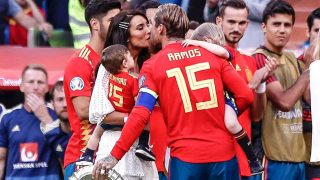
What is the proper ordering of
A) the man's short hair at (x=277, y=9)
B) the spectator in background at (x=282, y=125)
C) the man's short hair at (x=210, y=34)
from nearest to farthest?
the man's short hair at (x=210, y=34), the spectator in background at (x=282, y=125), the man's short hair at (x=277, y=9)

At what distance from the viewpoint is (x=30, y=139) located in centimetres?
1206

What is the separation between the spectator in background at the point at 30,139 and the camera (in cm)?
1205

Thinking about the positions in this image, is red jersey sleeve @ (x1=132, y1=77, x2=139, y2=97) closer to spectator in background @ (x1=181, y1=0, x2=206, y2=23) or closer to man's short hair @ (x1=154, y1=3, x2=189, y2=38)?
man's short hair @ (x1=154, y1=3, x2=189, y2=38)

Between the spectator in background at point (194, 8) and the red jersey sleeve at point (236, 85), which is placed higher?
the spectator in background at point (194, 8)

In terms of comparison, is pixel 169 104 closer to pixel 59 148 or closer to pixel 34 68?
pixel 59 148

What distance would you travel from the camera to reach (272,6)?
11.2 m

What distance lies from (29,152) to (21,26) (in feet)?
8.79

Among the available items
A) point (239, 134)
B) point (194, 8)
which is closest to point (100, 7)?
point (239, 134)

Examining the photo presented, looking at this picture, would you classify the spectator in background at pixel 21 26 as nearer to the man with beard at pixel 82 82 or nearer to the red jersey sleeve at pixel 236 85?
the man with beard at pixel 82 82

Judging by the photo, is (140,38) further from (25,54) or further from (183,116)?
(25,54)

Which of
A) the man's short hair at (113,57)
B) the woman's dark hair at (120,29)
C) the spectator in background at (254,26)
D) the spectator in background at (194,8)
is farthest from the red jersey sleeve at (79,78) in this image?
the spectator in background at (194,8)

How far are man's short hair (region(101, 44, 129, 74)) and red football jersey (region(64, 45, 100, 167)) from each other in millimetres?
687

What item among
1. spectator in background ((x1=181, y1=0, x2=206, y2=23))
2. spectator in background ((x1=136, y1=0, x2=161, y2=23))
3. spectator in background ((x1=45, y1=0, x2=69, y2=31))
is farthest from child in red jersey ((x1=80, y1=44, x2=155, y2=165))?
spectator in background ((x1=45, y1=0, x2=69, y2=31))

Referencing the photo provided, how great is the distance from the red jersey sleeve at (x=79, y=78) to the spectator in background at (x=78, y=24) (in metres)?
3.08
